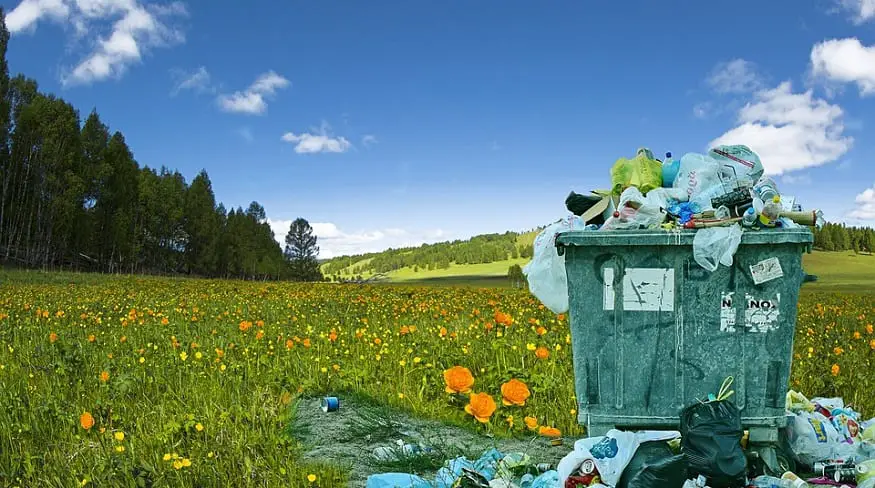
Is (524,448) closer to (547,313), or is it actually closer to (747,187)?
(747,187)

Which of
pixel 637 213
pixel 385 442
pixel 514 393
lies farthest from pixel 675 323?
Answer: pixel 385 442

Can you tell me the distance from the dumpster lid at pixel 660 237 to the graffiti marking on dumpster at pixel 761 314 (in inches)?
11.4

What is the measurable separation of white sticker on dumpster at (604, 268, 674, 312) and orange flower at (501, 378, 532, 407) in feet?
4.17

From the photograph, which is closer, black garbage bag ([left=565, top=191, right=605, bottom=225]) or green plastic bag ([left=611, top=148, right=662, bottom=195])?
green plastic bag ([left=611, top=148, right=662, bottom=195])

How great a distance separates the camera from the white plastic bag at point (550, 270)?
3.60 meters

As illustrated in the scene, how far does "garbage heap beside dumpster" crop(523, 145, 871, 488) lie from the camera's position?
10.7 ft

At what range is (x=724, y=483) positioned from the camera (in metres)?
2.93

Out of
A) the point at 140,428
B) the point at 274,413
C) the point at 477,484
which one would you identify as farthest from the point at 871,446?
the point at 140,428

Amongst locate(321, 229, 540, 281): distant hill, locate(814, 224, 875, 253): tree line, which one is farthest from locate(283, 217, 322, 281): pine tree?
locate(814, 224, 875, 253): tree line

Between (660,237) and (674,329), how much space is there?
0.48 m

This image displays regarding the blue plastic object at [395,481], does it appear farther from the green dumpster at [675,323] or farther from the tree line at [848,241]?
the tree line at [848,241]

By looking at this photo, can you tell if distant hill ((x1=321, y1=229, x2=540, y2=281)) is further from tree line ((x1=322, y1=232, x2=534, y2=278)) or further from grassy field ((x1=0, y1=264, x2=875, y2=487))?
grassy field ((x1=0, y1=264, x2=875, y2=487))

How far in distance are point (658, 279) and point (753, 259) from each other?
47cm

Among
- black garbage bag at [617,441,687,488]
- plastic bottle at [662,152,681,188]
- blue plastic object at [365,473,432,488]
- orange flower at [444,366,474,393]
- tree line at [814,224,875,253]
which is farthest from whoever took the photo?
tree line at [814,224,875,253]
